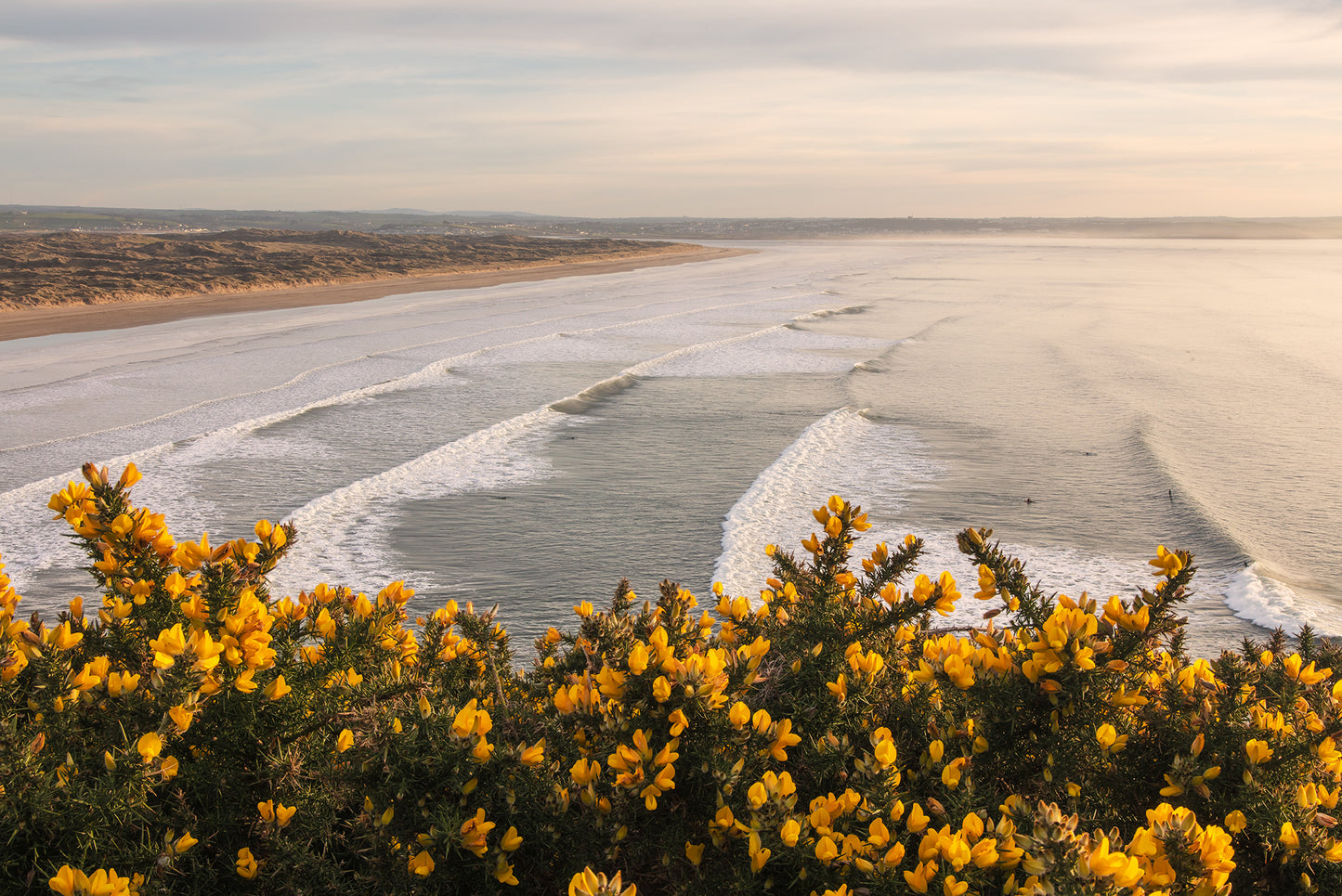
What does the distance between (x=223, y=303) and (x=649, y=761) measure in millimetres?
31273

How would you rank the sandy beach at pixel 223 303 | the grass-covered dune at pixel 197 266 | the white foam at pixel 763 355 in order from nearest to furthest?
the white foam at pixel 763 355
the sandy beach at pixel 223 303
the grass-covered dune at pixel 197 266

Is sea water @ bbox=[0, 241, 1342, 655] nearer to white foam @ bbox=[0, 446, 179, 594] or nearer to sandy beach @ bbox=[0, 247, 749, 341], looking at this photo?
white foam @ bbox=[0, 446, 179, 594]

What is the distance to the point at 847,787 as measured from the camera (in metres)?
2.13

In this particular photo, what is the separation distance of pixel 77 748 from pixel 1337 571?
7.53 meters

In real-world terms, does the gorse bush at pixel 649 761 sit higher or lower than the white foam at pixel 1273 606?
higher

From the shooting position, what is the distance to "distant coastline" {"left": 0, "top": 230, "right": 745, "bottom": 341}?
26.3 meters

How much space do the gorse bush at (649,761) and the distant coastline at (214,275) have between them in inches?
917

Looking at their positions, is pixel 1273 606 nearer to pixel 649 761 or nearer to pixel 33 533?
pixel 649 761

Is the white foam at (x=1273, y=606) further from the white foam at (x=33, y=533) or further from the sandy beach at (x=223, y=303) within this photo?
the sandy beach at (x=223, y=303)

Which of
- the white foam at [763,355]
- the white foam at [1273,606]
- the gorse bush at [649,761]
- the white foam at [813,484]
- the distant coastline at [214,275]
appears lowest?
the white foam at [1273,606]

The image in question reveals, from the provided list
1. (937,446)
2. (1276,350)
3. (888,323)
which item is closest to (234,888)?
(937,446)

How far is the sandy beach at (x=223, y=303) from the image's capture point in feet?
Answer: 76.3

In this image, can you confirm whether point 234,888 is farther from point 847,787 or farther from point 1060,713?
point 1060,713

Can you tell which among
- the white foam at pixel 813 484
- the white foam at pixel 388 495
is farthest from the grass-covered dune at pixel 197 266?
the white foam at pixel 813 484
